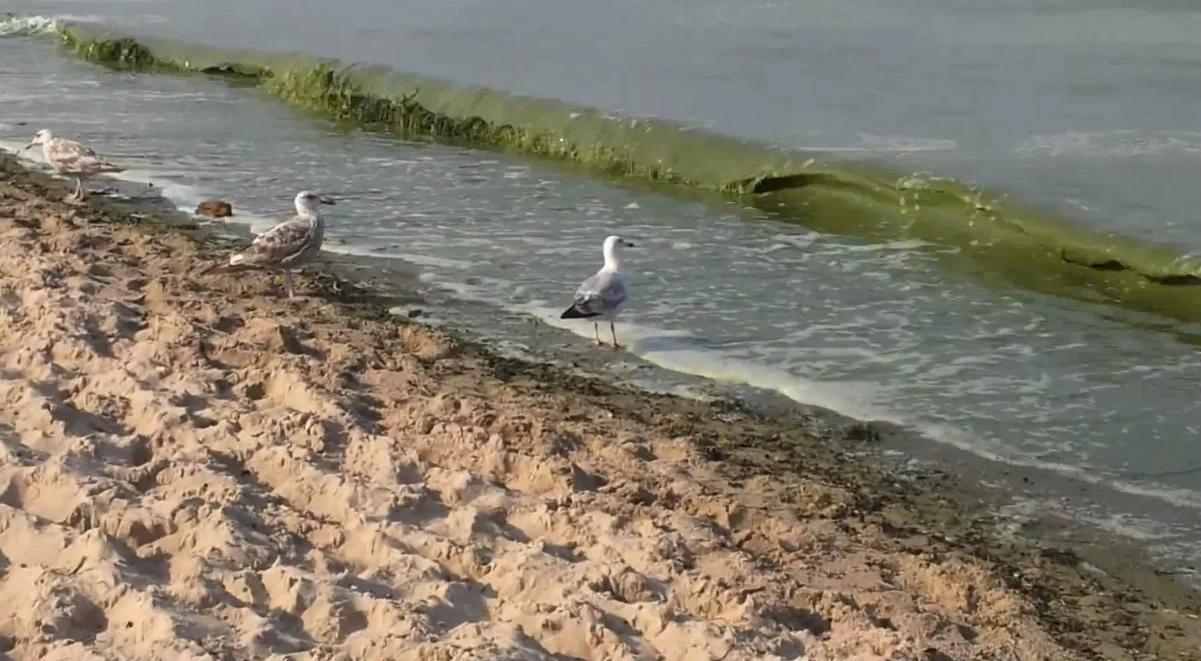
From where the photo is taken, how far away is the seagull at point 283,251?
9.52 meters

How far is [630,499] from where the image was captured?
5.98 metres

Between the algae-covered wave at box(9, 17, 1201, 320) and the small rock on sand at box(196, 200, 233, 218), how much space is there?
14.6 feet

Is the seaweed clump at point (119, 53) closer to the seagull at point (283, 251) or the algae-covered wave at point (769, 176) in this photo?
the algae-covered wave at point (769, 176)

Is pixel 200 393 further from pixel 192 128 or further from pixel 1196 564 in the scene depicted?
pixel 192 128

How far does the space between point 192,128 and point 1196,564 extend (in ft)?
45.0

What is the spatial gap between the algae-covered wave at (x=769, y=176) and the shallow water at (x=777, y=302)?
0.56 meters

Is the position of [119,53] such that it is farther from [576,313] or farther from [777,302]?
[576,313]

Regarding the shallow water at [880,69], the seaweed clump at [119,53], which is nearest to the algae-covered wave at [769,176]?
the shallow water at [880,69]

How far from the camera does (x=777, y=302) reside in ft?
32.3

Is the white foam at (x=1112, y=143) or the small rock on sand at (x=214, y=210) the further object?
the white foam at (x=1112, y=143)

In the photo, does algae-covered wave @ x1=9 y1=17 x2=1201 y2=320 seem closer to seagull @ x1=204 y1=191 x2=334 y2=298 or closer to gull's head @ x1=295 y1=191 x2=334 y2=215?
gull's head @ x1=295 y1=191 x2=334 y2=215

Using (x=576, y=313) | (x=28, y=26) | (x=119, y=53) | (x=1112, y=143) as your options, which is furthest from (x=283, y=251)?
(x=28, y=26)

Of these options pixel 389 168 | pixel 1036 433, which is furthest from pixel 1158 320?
pixel 389 168

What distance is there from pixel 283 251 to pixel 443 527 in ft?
14.8
